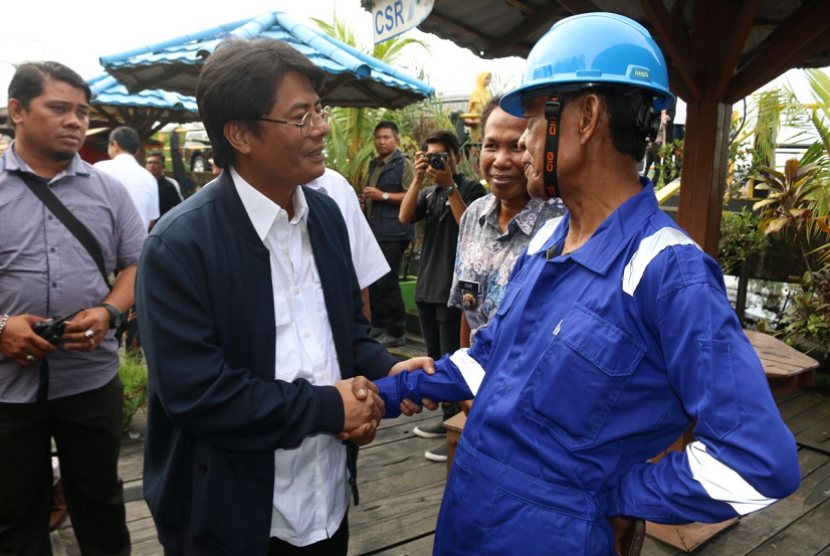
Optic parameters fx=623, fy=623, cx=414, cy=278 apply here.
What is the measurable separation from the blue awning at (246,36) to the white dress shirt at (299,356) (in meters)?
4.19

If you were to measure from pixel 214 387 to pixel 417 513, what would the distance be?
98.0 inches

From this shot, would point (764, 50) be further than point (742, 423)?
Yes

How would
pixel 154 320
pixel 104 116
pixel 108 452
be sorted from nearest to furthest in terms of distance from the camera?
pixel 154 320 < pixel 108 452 < pixel 104 116

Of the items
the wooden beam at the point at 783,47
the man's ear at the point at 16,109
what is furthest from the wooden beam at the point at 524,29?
the man's ear at the point at 16,109


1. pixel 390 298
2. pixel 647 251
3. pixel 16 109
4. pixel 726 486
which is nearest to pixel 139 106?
pixel 390 298

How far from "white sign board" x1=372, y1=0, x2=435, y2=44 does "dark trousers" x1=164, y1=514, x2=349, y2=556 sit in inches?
115

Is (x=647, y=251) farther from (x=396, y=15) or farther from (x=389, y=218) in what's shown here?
(x=389, y=218)

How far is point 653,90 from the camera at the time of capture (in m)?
1.44

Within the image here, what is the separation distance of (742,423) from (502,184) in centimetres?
187

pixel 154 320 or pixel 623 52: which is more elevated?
pixel 623 52

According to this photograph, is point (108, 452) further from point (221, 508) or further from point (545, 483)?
point (545, 483)

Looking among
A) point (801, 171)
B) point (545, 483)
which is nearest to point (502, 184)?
point (545, 483)

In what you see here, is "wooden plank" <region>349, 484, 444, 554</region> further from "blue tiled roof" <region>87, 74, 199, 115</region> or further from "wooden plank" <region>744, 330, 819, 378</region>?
"blue tiled roof" <region>87, 74, 199, 115</region>

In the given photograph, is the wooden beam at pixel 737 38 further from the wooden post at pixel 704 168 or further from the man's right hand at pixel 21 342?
the man's right hand at pixel 21 342
